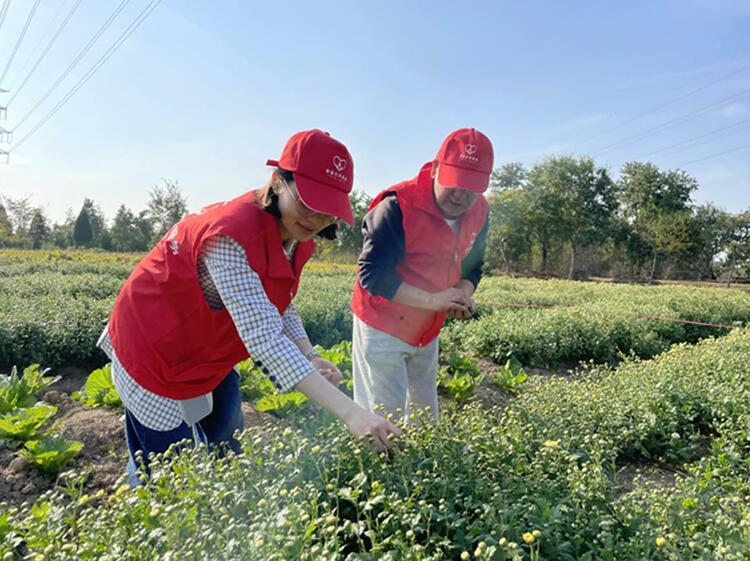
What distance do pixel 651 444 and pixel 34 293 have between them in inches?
358

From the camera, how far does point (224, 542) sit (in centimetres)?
118

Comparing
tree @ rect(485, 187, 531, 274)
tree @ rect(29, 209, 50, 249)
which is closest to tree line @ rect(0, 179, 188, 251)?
tree @ rect(29, 209, 50, 249)

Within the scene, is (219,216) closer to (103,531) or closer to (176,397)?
(176,397)

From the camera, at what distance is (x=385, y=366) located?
2.47 m

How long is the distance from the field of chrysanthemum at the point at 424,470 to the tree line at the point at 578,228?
1193 inches

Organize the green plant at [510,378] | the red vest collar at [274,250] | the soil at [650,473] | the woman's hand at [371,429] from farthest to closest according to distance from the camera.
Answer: the green plant at [510,378]
the soil at [650,473]
the red vest collar at [274,250]
the woman's hand at [371,429]

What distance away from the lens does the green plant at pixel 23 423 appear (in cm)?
326

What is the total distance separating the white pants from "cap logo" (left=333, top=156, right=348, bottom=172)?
1.06 m

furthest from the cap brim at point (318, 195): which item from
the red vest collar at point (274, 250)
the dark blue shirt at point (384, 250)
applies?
the dark blue shirt at point (384, 250)

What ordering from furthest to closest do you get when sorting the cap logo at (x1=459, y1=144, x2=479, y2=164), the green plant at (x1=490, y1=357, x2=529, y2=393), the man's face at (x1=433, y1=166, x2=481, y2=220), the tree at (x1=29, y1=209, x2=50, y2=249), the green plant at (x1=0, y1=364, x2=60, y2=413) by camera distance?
the tree at (x1=29, y1=209, x2=50, y2=249) < the green plant at (x1=490, y1=357, x2=529, y2=393) < the green plant at (x1=0, y1=364, x2=60, y2=413) < the man's face at (x1=433, y1=166, x2=481, y2=220) < the cap logo at (x1=459, y1=144, x2=479, y2=164)

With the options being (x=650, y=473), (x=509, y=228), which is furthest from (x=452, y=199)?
(x=509, y=228)

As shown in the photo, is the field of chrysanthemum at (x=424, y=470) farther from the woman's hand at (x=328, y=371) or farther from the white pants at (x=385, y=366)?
the white pants at (x=385, y=366)

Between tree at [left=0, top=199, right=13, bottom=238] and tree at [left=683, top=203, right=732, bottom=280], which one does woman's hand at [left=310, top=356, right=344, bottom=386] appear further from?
tree at [left=0, top=199, right=13, bottom=238]

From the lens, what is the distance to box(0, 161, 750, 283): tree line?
111 feet
